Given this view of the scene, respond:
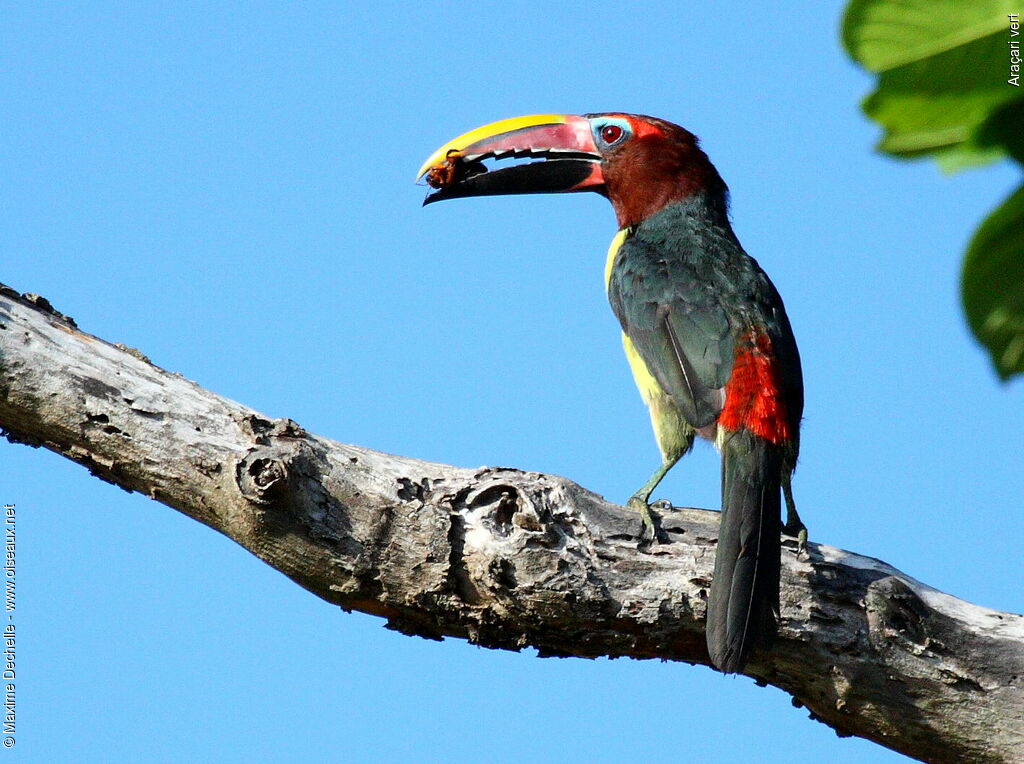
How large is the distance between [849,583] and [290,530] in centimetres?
188

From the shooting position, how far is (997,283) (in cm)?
77

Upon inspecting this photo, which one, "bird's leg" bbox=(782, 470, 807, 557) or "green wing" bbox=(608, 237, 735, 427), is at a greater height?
"green wing" bbox=(608, 237, 735, 427)

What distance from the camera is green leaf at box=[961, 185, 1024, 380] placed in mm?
761

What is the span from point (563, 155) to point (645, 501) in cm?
262

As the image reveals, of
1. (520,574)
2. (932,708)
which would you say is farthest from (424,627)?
(932,708)

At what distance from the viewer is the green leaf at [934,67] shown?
0.75 m

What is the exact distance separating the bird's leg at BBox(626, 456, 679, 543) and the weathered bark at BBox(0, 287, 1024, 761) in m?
0.07

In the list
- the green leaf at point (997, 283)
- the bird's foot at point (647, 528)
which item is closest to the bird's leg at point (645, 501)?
the bird's foot at point (647, 528)

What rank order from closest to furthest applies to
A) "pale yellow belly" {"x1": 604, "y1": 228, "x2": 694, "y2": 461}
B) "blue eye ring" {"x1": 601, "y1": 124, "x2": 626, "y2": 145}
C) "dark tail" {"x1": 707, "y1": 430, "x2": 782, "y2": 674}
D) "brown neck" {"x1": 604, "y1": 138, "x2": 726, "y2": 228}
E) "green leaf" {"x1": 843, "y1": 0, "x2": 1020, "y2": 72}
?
"green leaf" {"x1": 843, "y1": 0, "x2": 1020, "y2": 72} → "dark tail" {"x1": 707, "y1": 430, "x2": 782, "y2": 674} → "pale yellow belly" {"x1": 604, "y1": 228, "x2": 694, "y2": 461} → "brown neck" {"x1": 604, "y1": 138, "x2": 726, "y2": 228} → "blue eye ring" {"x1": 601, "y1": 124, "x2": 626, "y2": 145}

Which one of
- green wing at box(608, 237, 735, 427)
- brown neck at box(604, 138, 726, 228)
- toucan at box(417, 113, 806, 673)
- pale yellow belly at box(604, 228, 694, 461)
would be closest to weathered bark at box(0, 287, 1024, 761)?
toucan at box(417, 113, 806, 673)

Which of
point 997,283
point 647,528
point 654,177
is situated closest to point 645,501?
point 647,528

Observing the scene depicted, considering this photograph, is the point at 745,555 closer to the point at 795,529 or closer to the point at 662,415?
the point at 795,529

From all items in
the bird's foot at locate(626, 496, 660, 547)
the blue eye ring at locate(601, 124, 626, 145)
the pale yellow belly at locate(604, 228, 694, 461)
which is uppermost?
the blue eye ring at locate(601, 124, 626, 145)

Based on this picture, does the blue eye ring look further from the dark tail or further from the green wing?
the dark tail
